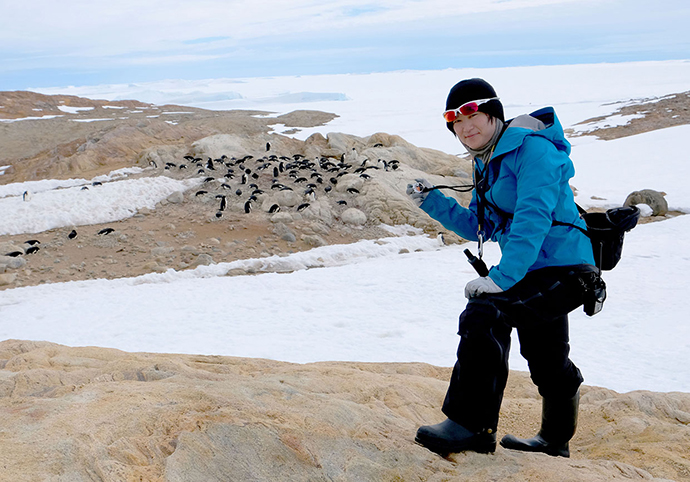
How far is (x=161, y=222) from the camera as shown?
12484mm

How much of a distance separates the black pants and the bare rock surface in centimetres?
27

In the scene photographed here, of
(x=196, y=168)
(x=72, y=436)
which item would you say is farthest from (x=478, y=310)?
(x=196, y=168)

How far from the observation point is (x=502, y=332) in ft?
8.14

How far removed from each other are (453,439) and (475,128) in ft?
5.03

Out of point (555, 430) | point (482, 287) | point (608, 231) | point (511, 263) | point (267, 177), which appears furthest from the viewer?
point (267, 177)

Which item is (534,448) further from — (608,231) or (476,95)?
(476,95)

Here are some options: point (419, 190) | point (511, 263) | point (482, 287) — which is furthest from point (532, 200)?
point (419, 190)

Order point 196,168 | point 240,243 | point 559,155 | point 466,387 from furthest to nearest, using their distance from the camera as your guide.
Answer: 1. point 196,168
2. point 240,243
3. point 466,387
4. point 559,155

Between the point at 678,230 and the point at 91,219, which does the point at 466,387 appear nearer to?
the point at 678,230

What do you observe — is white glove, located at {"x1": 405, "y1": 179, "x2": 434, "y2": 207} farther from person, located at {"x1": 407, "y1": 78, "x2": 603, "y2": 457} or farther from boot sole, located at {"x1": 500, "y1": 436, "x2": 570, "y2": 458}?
boot sole, located at {"x1": 500, "y1": 436, "x2": 570, "y2": 458}

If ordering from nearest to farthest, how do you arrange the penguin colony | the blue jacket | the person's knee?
1. the blue jacket
2. the person's knee
3. the penguin colony

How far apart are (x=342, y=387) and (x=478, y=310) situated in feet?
4.54

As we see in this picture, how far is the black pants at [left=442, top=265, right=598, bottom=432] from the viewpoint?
2422 millimetres

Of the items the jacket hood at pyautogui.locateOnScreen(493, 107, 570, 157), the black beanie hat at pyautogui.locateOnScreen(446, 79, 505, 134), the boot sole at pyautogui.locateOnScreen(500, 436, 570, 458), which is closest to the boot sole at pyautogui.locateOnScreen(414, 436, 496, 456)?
the boot sole at pyautogui.locateOnScreen(500, 436, 570, 458)
